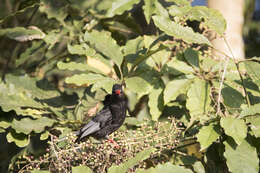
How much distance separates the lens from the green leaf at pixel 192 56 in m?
2.63

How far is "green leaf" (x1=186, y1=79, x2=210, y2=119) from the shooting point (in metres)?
2.39

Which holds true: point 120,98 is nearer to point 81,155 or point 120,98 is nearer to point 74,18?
point 74,18

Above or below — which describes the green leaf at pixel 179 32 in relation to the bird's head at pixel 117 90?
above

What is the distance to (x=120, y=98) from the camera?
330 cm

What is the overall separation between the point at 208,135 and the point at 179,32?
0.61 metres

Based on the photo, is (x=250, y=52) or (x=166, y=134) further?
(x=250, y=52)

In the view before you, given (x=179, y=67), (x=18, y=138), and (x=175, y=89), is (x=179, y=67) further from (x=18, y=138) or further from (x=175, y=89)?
(x=18, y=138)

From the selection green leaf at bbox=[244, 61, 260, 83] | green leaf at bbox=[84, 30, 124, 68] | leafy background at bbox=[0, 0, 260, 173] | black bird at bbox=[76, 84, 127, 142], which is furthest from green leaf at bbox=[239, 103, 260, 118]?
black bird at bbox=[76, 84, 127, 142]

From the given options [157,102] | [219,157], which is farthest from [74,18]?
[219,157]

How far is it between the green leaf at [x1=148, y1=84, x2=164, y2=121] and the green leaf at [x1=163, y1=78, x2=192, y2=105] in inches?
6.4

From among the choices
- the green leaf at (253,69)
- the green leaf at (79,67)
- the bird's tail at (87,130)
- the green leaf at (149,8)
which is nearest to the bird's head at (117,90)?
the bird's tail at (87,130)

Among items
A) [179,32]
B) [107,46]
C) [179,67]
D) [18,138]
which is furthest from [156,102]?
[18,138]

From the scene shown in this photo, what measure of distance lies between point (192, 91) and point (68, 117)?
942 mm

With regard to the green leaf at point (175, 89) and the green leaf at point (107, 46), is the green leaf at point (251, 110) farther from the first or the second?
the green leaf at point (107, 46)
